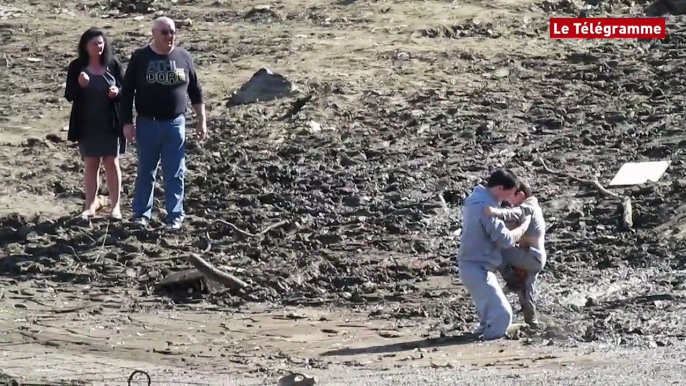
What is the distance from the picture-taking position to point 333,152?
15031 mm

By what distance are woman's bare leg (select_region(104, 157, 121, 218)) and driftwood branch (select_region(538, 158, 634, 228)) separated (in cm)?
438

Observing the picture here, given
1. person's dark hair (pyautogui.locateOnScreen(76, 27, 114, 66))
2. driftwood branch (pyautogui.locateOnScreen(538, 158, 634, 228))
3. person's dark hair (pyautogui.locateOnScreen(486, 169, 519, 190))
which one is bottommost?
driftwood branch (pyautogui.locateOnScreen(538, 158, 634, 228))

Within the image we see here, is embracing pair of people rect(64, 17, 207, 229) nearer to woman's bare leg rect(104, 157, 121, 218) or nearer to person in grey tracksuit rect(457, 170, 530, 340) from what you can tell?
woman's bare leg rect(104, 157, 121, 218)

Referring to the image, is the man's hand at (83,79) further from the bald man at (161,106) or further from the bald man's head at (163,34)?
the bald man's head at (163,34)

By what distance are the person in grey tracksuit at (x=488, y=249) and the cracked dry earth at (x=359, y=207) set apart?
24cm

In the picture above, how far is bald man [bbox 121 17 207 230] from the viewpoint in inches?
467

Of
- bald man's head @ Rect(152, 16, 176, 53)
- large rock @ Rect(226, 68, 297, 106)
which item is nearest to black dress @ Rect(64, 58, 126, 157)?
bald man's head @ Rect(152, 16, 176, 53)

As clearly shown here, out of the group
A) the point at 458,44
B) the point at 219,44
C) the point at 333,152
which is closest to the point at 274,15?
the point at 219,44

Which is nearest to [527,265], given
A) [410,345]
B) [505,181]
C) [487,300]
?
[487,300]

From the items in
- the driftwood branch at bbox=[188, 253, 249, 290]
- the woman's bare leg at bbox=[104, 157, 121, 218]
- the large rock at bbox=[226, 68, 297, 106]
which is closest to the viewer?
the driftwood branch at bbox=[188, 253, 249, 290]

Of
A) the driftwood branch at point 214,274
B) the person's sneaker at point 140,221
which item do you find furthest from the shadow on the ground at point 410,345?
the person's sneaker at point 140,221

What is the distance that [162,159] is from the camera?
1227 cm

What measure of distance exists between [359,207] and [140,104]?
2543 mm

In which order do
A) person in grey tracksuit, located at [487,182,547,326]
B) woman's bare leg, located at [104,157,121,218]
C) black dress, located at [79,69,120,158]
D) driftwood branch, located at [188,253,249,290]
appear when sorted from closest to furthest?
person in grey tracksuit, located at [487,182,547,326] < driftwood branch, located at [188,253,249,290] < black dress, located at [79,69,120,158] < woman's bare leg, located at [104,157,121,218]
